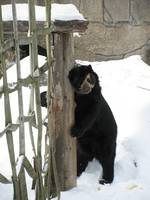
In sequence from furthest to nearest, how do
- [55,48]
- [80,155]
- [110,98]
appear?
[110,98] → [80,155] → [55,48]

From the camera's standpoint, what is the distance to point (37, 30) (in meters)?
3.03

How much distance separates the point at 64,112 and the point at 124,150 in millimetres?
1168

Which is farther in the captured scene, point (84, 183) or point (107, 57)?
point (107, 57)

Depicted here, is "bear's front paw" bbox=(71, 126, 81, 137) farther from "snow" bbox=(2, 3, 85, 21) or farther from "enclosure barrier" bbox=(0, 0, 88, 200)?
"snow" bbox=(2, 3, 85, 21)

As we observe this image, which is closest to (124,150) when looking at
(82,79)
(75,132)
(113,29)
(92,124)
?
(92,124)

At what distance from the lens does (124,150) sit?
459 cm

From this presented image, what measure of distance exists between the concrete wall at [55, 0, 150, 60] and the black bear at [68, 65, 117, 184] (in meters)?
3.81

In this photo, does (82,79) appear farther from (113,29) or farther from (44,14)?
(113,29)

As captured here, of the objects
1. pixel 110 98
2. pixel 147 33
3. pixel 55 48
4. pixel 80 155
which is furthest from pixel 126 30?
pixel 55 48

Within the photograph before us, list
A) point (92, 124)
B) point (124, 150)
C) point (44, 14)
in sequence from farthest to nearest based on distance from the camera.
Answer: point (124, 150), point (92, 124), point (44, 14)

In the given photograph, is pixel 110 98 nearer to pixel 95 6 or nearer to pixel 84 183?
pixel 84 183

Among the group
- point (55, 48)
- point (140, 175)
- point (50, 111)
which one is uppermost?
point (55, 48)

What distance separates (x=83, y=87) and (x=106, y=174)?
2.82ft

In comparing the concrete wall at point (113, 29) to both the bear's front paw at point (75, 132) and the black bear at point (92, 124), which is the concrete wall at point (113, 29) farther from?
the bear's front paw at point (75, 132)
